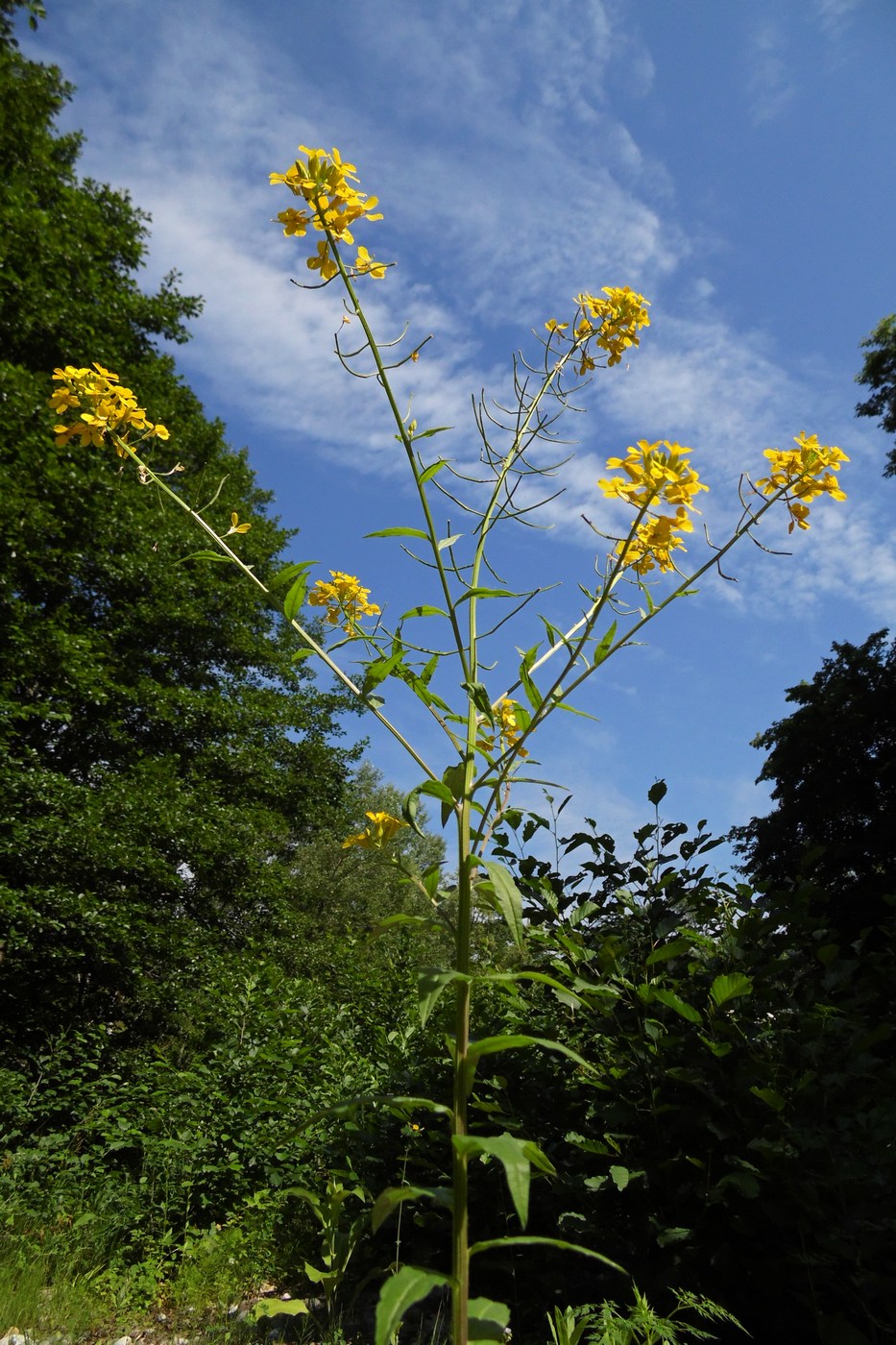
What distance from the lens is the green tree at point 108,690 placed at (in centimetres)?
714

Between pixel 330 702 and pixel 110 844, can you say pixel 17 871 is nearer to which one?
pixel 110 844

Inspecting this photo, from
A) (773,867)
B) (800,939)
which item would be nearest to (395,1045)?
(800,939)

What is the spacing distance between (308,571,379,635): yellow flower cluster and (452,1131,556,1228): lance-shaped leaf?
118 centimetres

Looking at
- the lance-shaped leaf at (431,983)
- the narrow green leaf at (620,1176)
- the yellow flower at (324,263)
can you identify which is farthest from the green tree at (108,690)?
the lance-shaped leaf at (431,983)

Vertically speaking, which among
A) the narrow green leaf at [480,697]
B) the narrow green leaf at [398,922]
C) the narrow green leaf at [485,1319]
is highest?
the narrow green leaf at [480,697]

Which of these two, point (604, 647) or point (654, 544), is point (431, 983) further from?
point (654, 544)

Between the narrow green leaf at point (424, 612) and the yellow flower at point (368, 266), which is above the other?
the yellow flower at point (368, 266)

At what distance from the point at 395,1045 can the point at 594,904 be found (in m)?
1.55

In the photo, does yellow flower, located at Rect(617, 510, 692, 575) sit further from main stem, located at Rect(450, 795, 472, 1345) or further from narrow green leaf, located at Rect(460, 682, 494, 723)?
main stem, located at Rect(450, 795, 472, 1345)

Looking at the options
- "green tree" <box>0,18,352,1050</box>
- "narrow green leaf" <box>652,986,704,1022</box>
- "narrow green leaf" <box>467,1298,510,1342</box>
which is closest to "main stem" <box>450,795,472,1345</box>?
"narrow green leaf" <box>467,1298,510,1342</box>

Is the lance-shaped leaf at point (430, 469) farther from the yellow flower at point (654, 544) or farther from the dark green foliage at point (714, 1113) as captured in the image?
the dark green foliage at point (714, 1113)

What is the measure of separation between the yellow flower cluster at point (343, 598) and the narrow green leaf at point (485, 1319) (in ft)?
4.29

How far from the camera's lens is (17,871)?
22.9ft

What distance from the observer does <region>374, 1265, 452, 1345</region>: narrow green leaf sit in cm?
82
